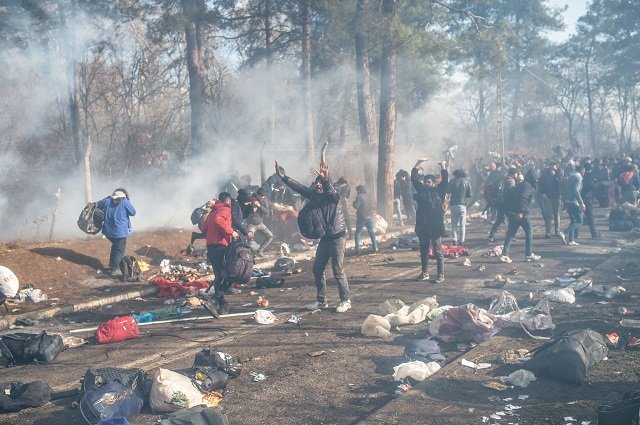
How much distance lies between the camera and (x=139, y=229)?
624 inches

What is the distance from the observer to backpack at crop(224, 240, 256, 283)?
888 centimetres

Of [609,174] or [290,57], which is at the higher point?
[290,57]

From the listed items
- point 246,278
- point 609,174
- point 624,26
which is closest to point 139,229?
point 246,278

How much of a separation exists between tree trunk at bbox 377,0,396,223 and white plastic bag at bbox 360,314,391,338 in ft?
38.4

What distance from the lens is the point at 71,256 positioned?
12344 mm

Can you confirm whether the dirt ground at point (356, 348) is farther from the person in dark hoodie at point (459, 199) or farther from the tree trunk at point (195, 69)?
the tree trunk at point (195, 69)

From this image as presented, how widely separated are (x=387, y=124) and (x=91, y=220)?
9.95 meters

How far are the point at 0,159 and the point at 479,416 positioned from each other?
20.8 m

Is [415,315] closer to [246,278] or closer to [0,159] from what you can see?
[246,278]

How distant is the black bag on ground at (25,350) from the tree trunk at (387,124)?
525 inches

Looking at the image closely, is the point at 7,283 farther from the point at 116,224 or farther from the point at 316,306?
the point at 316,306

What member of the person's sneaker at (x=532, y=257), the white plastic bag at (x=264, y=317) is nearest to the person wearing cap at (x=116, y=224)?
the white plastic bag at (x=264, y=317)

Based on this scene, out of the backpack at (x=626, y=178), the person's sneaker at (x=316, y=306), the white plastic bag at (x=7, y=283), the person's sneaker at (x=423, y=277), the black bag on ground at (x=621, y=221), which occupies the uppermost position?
the backpack at (x=626, y=178)

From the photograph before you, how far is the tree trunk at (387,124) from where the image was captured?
1795 cm
